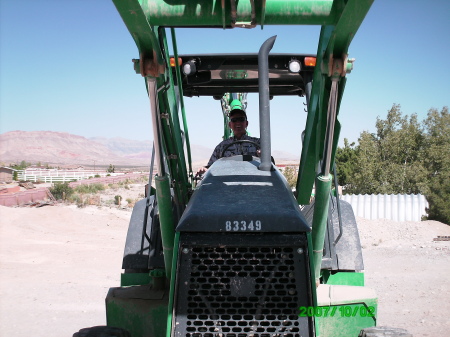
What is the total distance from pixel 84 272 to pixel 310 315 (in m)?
8.50

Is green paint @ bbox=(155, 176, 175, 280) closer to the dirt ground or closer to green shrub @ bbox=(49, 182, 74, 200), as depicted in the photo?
the dirt ground

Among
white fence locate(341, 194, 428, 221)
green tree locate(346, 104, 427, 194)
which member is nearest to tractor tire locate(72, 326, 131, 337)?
white fence locate(341, 194, 428, 221)

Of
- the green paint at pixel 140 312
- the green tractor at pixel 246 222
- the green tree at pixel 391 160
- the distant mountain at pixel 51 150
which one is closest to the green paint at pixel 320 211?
the green tractor at pixel 246 222

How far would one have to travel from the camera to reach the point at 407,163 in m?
36.1

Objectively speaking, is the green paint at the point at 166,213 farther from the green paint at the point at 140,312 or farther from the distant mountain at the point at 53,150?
the distant mountain at the point at 53,150

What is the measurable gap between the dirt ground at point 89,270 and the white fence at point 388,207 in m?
2.84

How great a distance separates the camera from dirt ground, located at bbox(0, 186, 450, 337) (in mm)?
6633

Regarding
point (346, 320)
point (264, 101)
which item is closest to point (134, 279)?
point (346, 320)

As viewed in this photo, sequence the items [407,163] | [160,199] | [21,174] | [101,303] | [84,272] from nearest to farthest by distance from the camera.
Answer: [160,199], [101,303], [84,272], [407,163], [21,174]

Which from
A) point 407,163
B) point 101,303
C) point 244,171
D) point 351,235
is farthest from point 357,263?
point 407,163

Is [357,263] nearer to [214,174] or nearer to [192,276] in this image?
[214,174]

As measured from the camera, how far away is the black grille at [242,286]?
2.61 meters

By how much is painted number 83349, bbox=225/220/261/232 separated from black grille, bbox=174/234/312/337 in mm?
46

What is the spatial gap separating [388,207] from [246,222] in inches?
852
